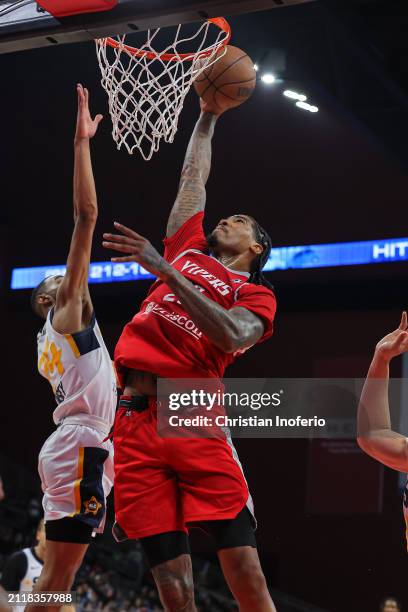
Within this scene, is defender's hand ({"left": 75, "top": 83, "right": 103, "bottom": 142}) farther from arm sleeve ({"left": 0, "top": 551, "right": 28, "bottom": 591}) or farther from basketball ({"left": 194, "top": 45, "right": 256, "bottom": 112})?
arm sleeve ({"left": 0, "top": 551, "right": 28, "bottom": 591})

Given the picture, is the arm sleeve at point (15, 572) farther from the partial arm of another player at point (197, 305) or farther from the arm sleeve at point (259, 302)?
the partial arm of another player at point (197, 305)

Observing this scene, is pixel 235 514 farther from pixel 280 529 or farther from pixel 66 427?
pixel 280 529

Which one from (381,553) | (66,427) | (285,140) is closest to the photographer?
(66,427)

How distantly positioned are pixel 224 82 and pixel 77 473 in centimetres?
207

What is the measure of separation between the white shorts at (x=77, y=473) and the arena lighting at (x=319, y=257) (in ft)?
26.2

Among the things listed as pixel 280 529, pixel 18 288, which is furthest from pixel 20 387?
pixel 280 529

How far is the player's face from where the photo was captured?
4.11 meters

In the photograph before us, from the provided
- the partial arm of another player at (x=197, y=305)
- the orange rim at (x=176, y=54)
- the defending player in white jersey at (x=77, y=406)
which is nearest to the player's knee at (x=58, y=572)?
the defending player in white jersey at (x=77, y=406)

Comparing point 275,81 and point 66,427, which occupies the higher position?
point 275,81

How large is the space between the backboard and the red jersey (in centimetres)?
113

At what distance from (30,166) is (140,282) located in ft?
8.85

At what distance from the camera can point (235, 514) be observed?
11.4ft

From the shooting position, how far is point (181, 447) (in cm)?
353

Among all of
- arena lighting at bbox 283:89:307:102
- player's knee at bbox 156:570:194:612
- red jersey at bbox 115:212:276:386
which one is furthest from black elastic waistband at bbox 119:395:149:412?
arena lighting at bbox 283:89:307:102
